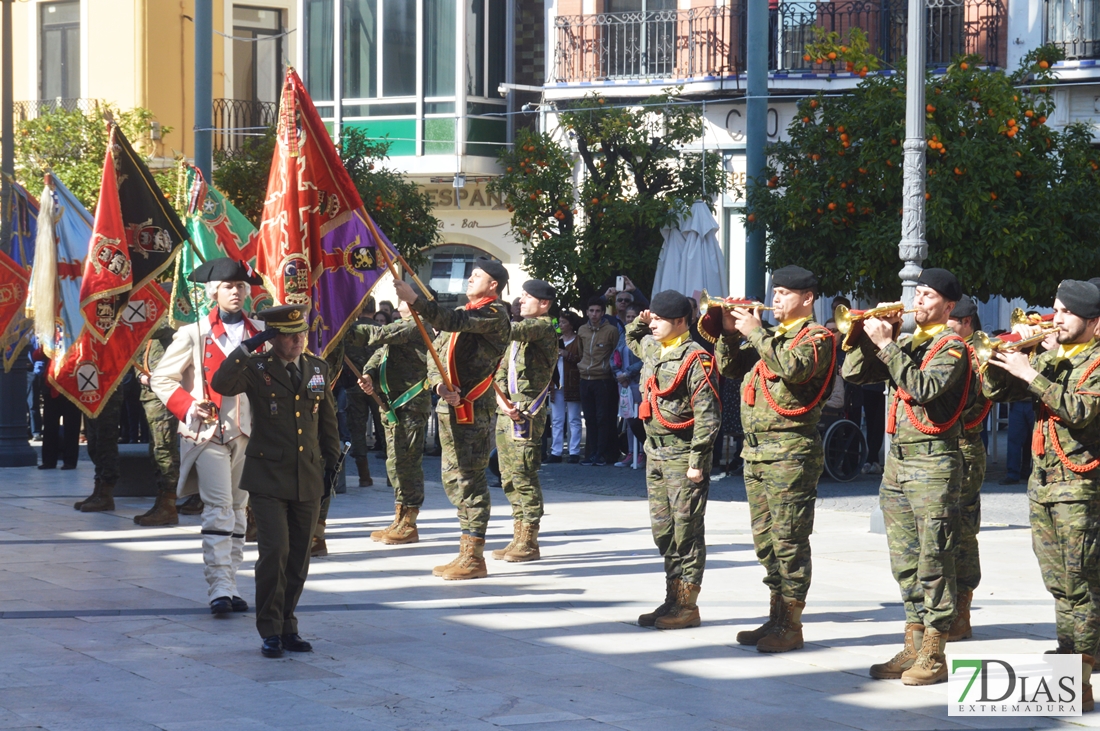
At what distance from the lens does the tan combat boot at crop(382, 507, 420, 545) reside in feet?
38.4

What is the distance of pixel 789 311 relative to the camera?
25.8 ft

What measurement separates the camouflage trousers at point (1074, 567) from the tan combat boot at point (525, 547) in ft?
15.0

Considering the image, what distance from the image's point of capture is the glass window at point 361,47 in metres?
27.5

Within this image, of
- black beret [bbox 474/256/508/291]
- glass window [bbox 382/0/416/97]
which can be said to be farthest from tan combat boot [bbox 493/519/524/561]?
glass window [bbox 382/0/416/97]

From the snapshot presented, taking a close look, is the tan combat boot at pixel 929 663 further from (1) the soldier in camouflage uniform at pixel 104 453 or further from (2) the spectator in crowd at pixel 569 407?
(2) the spectator in crowd at pixel 569 407

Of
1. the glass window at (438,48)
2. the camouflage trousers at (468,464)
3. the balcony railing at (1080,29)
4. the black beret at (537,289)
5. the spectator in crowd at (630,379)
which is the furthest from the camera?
the glass window at (438,48)

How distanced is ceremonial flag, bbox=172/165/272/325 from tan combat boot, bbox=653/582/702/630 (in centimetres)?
462

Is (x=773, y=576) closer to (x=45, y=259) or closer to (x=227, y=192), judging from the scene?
(x=45, y=259)

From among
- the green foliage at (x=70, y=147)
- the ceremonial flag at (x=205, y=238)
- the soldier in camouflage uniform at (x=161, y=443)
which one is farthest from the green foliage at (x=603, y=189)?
the soldier in camouflage uniform at (x=161, y=443)

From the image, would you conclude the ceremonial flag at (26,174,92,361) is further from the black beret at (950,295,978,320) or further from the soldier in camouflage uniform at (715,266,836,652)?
the black beret at (950,295,978,320)

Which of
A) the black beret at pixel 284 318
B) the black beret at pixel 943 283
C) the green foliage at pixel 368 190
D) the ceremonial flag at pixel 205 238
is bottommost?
the black beret at pixel 284 318

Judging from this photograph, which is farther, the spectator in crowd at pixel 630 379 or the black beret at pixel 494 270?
the spectator in crowd at pixel 630 379

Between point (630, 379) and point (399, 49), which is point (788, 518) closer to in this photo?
point (630, 379)

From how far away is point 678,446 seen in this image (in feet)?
28.4
